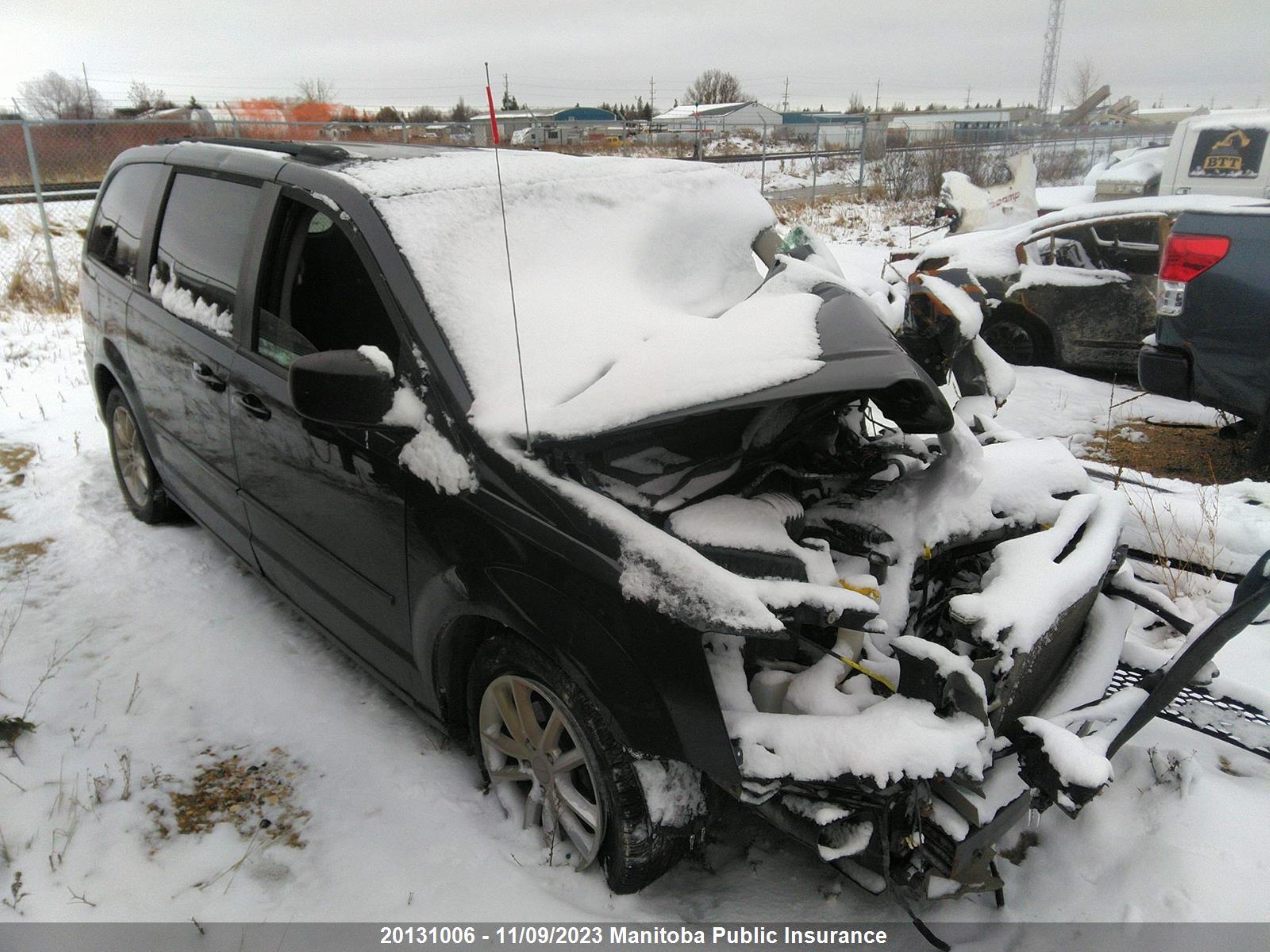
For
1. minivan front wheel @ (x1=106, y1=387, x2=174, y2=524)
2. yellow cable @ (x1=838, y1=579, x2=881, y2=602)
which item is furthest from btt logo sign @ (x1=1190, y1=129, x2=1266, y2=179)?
minivan front wheel @ (x1=106, y1=387, x2=174, y2=524)

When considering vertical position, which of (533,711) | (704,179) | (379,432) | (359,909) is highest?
(704,179)

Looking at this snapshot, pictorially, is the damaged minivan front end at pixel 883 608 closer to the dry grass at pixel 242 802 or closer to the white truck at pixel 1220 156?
the dry grass at pixel 242 802

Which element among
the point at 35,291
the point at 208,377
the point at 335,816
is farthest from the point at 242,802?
the point at 35,291

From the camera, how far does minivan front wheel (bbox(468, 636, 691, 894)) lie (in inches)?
77.7

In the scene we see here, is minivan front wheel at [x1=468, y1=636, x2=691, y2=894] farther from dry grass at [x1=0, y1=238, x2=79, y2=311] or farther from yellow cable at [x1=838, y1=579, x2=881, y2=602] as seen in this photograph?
dry grass at [x1=0, y1=238, x2=79, y2=311]

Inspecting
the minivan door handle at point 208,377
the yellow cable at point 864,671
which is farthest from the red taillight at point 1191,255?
the minivan door handle at point 208,377

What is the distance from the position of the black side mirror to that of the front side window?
4.9 inches

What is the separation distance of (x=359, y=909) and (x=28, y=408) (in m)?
5.51

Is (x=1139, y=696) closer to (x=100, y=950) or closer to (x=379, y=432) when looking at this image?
(x=379, y=432)

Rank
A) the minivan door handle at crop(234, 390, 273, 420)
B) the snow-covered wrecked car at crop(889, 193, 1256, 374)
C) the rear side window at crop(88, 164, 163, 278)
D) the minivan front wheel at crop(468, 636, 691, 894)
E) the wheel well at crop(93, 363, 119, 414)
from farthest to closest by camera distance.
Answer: the snow-covered wrecked car at crop(889, 193, 1256, 374) → the wheel well at crop(93, 363, 119, 414) → the rear side window at crop(88, 164, 163, 278) → the minivan door handle at crop(234, 390, 273, 420) → the minivan front wheel at crop(468, 636, 691, 894)

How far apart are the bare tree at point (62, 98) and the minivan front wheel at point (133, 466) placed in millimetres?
17261

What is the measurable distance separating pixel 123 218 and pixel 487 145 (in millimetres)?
1818

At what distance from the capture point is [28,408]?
590cm

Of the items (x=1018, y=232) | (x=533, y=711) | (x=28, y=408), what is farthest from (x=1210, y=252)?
(x=28, y=408)
